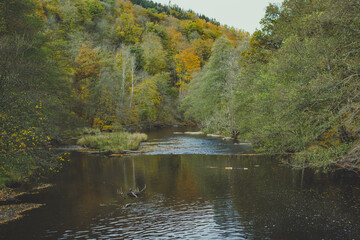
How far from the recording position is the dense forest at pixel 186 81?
15.3 metres

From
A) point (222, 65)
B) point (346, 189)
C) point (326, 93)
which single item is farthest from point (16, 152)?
point (222, 65)

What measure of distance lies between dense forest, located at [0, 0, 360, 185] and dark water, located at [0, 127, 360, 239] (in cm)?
202

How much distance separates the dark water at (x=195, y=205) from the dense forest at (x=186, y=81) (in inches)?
79.4

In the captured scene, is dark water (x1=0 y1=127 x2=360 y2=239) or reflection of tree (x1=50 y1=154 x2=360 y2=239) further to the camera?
reflection of tree (x1=50 y1=154 x2=360 y2=239)

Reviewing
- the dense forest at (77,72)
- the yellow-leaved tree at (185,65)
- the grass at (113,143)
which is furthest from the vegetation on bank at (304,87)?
the yellow-leaved tree at (185,65)

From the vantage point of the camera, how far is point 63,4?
78625 millimetres

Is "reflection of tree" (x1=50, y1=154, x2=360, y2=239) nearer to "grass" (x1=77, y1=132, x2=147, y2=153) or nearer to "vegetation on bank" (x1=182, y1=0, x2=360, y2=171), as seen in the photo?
"vegetation on bank" (x1=182, y1=0, x2=360, y2=171)

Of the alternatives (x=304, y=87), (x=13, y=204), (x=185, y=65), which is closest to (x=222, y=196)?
(x=304, y=87)

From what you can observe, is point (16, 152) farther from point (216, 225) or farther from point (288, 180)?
point (288, 180)

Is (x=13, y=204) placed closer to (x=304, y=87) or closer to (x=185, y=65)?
(x=304, y=87)

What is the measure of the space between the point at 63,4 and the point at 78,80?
40272 mm

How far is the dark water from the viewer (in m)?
12.8

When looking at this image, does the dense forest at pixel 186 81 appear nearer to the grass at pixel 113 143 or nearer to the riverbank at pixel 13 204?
the riverbank at pixel 13 204

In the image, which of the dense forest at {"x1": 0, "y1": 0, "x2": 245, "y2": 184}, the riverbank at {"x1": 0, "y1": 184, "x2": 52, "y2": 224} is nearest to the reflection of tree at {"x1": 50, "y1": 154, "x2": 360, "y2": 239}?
the riverbank at {"x1": 0, "y1": 184, "x2": 52, "y2": 224}
